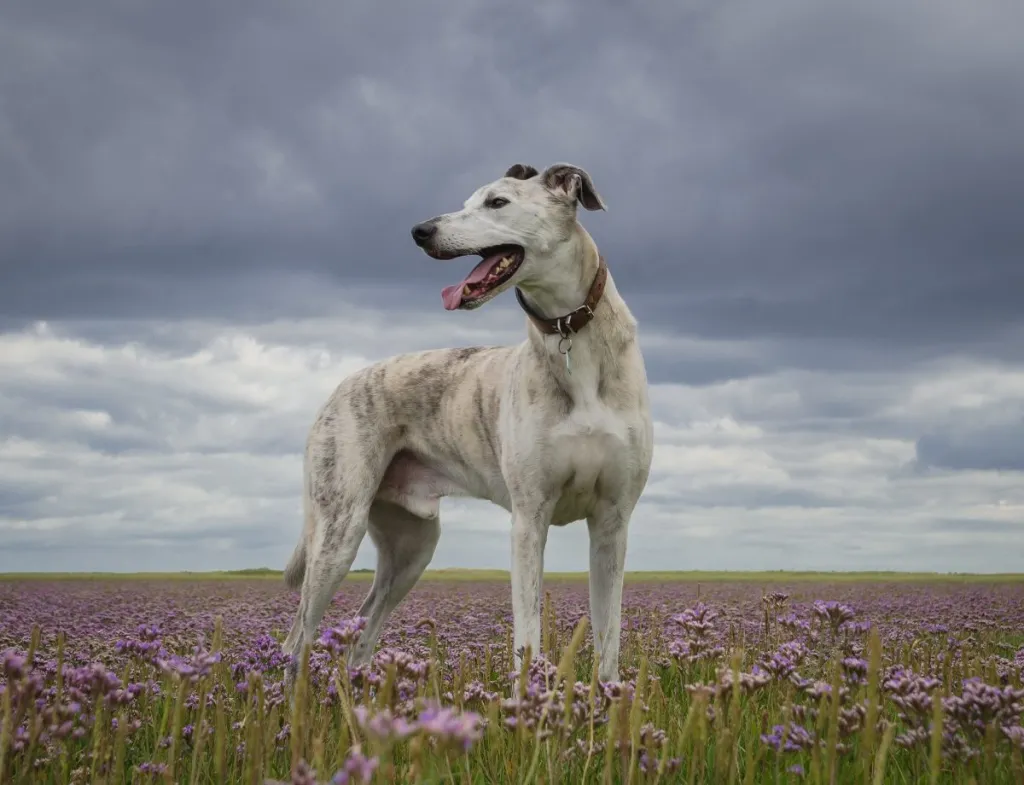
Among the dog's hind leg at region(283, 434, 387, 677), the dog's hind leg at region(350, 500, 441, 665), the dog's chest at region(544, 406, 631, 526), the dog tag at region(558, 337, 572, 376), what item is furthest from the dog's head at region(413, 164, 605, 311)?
the dog's hind leg at region(350, 500, 441, 665)

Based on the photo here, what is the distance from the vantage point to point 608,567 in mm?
6062

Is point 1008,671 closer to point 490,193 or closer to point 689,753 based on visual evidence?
point 689,753

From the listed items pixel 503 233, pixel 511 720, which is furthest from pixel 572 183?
pixel 511 720

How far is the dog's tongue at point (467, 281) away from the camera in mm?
5734

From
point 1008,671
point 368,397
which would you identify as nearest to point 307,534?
point 368,397

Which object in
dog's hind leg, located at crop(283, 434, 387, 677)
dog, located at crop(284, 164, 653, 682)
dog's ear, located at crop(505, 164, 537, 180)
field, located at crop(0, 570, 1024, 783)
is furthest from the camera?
dog's hind leg, located at crop(283, 434, 387, 677)

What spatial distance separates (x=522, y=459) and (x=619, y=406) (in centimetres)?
70

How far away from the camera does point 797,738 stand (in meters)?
3.26

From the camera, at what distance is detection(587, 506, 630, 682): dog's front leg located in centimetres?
602

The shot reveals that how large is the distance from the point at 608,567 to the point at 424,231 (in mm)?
2473

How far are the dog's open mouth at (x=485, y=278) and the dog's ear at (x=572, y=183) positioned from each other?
0.55 m

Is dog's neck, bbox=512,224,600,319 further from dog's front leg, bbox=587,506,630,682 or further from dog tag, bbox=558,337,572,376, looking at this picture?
dog's front leg, bbox=587,506,630,682

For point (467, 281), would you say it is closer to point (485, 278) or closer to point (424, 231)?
→ point (485, 278)

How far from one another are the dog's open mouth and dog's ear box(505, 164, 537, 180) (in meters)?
0.91
